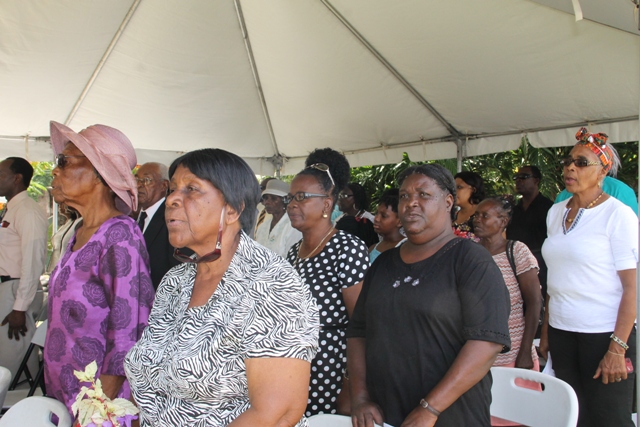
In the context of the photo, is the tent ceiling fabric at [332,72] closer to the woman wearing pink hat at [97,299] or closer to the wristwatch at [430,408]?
the wristwatch at [430,408]

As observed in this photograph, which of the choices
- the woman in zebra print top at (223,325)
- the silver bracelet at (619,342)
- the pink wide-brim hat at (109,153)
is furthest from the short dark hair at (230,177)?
the silver bracelet at (619,342)

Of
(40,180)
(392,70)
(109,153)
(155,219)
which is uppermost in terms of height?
(392,70)

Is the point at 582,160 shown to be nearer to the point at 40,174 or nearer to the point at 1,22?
the point at 1,22

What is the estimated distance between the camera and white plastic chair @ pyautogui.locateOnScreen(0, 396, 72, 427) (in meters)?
2.05

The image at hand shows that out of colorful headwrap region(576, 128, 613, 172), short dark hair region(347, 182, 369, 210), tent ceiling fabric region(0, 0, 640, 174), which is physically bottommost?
short dark hair region(347, 182, 369, 210)

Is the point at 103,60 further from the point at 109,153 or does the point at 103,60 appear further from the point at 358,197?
the point at 109,153

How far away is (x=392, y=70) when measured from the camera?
5117 millimetres

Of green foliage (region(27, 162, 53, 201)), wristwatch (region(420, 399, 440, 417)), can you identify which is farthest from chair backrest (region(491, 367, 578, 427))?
Result: green foliage (region(27, 162, 53, 201))

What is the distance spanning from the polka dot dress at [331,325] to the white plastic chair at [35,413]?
1042 millimetres

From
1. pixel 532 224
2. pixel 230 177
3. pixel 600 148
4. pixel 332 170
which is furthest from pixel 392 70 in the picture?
pixel 230 177

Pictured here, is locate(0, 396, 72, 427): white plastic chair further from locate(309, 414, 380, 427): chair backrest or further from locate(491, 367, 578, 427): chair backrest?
locate(491, 367, 578, 427): chair backrest

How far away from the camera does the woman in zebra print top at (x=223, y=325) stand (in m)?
1.33

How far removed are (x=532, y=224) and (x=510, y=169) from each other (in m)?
4.12

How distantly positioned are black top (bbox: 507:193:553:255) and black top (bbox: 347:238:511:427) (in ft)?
10.7
